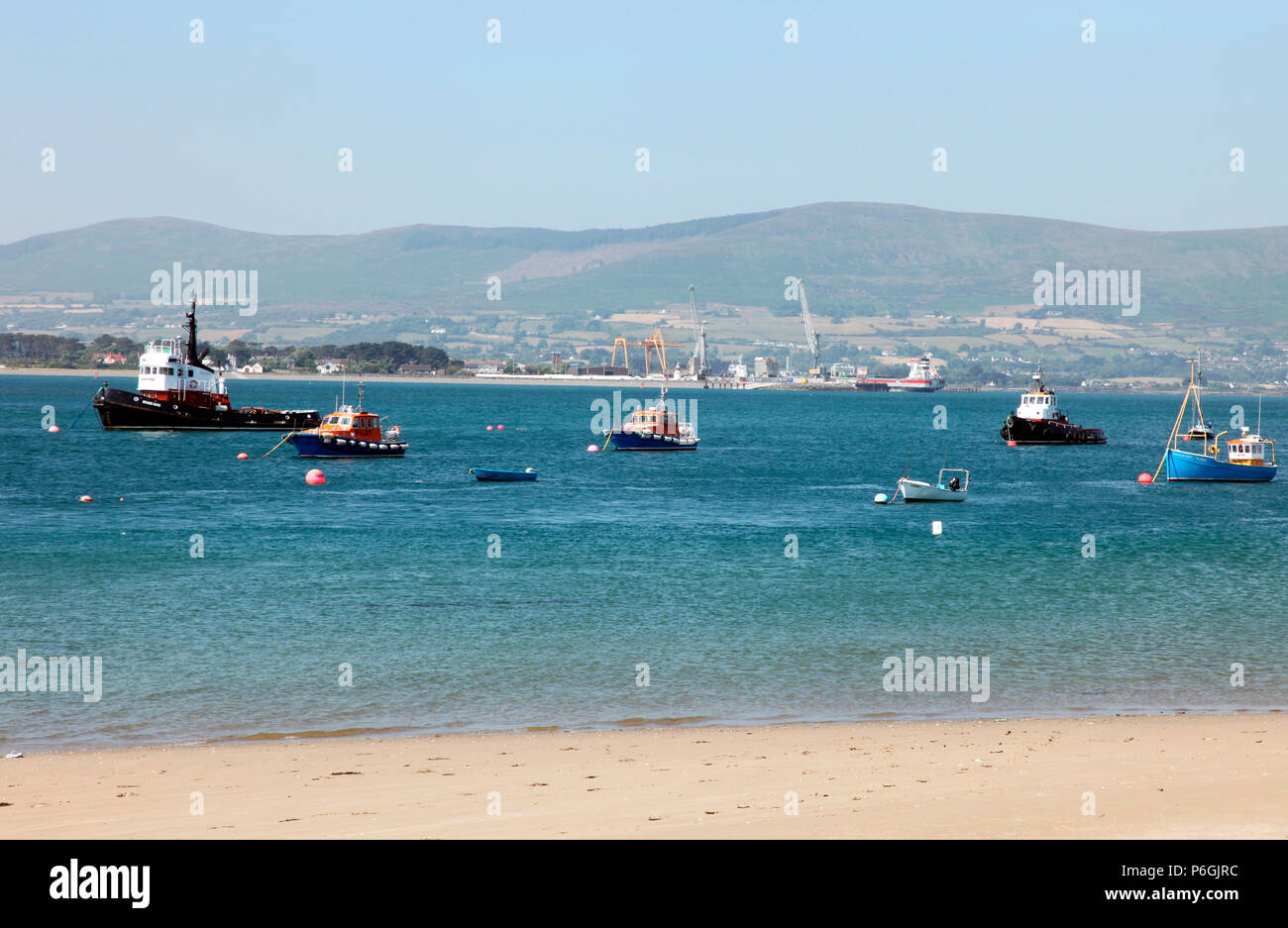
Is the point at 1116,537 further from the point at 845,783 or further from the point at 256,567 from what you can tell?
the point at 845,783

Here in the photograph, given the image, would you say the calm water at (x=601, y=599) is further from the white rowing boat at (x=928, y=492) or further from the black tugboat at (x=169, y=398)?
the black tugboat at (x=169, y=398)

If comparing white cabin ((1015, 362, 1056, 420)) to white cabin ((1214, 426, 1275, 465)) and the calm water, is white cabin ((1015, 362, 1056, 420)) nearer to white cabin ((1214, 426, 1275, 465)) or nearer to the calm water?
white cabin ((1214, 426, 1275, 465))

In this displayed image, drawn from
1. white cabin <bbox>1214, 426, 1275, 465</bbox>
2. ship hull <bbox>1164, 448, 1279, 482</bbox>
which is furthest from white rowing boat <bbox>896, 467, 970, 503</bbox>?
white cabin <bbox>1214, 426, 1275, 465</bbox>

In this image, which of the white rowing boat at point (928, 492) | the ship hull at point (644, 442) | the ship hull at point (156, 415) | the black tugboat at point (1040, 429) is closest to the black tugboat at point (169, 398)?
the ship hull at point (156, 415)

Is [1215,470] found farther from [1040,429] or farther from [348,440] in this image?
[348,440]

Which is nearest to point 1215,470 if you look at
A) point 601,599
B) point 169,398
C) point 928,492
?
point 928,492
